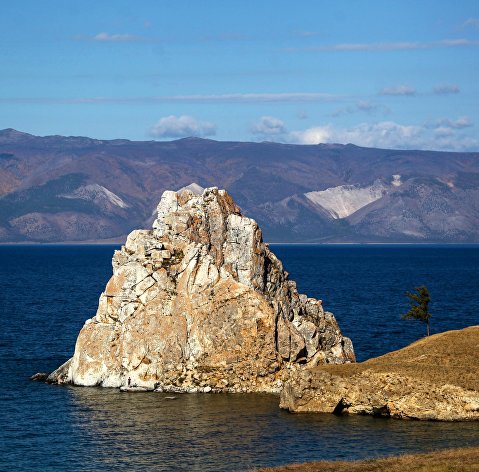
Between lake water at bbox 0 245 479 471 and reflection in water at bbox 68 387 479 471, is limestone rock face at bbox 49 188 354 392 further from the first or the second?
reflection in water at bbox 68 387 479 471

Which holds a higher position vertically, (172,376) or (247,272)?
(247,272)

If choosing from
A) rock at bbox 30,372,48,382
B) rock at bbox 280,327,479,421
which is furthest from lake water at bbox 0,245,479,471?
rock at bbox 280,327,479,421

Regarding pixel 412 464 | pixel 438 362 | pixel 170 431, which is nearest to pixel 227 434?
pixel 170 431

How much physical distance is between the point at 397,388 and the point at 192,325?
21613 millimetres

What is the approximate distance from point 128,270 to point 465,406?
35352 millimetres

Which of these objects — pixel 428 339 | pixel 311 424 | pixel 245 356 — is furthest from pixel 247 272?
pixel 311 424

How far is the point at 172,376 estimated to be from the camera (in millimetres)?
86875

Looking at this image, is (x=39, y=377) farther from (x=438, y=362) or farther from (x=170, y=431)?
(x=438, y=362)

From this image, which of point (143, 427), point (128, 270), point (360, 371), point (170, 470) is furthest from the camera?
point (128, 270)

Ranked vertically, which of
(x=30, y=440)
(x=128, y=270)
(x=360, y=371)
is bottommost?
(x=30, y=440)

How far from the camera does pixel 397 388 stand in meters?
75.1

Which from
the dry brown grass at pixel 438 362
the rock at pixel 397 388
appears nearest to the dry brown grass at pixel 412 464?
the rock at pixel 397 388

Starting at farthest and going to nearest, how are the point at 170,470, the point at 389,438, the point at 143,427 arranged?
the point at 143,427 → the point at 389,438 → the point at 170,470

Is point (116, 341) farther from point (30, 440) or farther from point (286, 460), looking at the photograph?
point (286, 460)
